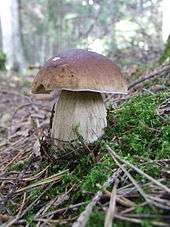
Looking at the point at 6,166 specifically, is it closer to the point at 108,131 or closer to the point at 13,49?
the point at 108,131

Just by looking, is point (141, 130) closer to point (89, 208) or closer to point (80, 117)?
point (80, 117)

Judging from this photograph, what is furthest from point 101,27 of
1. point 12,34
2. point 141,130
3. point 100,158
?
point 100,158

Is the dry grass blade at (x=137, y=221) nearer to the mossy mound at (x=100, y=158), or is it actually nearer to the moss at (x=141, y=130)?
the mossy mound at (x=100, y=158)

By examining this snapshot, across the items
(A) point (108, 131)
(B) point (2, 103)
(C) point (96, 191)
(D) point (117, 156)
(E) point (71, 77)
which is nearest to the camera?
(C) point (96, 191)

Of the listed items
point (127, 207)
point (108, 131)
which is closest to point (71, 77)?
point (108, 131)

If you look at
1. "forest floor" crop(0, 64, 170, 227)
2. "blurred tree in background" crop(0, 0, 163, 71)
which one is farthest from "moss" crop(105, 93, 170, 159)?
"blurred tree in background" crop(0, 0, 163, 71)

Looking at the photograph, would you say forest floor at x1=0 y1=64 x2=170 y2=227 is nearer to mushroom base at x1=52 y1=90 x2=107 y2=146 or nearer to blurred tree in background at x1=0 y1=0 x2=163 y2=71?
mushroom base at x1=52 y1=90 x2=107 y2=146
